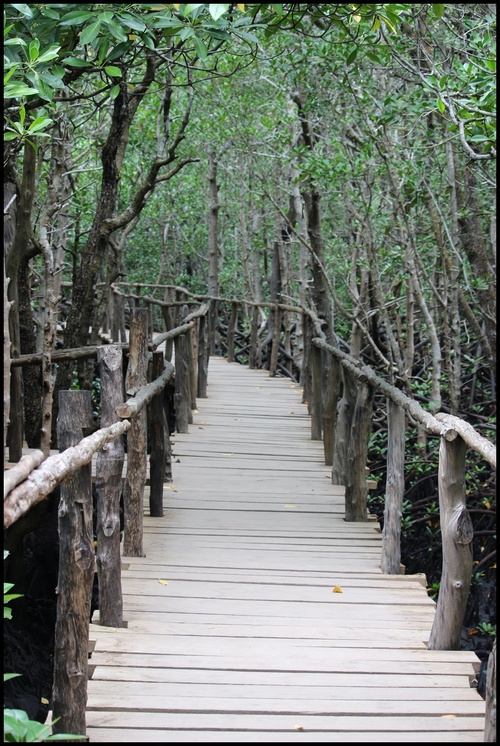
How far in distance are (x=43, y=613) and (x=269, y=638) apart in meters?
3.87

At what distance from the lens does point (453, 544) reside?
3479 millimetres

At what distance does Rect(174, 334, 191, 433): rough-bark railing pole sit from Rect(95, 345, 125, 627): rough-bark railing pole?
4219mm

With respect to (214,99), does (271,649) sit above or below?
below

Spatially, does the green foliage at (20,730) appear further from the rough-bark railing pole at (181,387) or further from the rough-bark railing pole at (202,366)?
the rough-bark railing pole at (202,366)

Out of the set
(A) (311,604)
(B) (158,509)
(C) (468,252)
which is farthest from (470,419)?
(A) (311,604)

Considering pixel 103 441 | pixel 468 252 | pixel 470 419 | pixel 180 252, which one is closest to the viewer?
pixel 103 441

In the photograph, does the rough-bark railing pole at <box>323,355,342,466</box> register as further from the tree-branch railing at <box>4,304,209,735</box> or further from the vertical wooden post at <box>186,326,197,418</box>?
the vertical wooden post at <box>186,326,197,418</box>

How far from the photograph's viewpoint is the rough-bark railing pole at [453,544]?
11.4ft

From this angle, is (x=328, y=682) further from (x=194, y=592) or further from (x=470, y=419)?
(x=470, y=419)

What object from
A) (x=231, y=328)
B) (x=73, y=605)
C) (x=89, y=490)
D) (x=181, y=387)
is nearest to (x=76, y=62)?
(x=89, y=490)

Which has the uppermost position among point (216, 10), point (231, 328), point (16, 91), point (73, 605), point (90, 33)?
point (90, 33)

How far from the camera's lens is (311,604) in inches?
165

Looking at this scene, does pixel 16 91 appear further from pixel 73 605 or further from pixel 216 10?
pixel 73 605

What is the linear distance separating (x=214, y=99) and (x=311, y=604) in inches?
464
